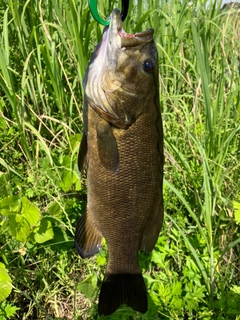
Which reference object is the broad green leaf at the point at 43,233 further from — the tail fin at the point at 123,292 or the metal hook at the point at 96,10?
the metal hook at the point at 96,10

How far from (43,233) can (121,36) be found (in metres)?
0.80

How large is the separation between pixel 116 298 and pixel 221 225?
785 mm

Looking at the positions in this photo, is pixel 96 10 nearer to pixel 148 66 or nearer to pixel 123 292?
pixel 148 66

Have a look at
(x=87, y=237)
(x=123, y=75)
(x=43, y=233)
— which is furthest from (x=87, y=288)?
(x=123, y=75)

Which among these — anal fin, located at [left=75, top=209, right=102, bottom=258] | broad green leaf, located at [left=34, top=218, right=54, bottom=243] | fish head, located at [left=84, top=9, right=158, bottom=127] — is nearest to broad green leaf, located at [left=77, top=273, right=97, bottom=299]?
broad green leaf, located at [left=34, top=218, right=54, bottom=243]

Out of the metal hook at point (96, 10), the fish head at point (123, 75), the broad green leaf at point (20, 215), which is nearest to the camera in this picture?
the metal hook at point (96, 10)

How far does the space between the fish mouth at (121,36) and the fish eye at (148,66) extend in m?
0.06

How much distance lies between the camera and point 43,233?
54.5 inches

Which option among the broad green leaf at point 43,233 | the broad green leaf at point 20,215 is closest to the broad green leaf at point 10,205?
the broad green leaf at point 20,215

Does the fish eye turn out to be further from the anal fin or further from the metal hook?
the anal fin

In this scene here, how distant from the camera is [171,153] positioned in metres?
1.85

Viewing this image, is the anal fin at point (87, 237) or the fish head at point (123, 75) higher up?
the fish head at point (123, 75)

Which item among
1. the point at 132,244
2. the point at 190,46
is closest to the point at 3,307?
the point at 132,244

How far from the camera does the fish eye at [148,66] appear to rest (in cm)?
102
